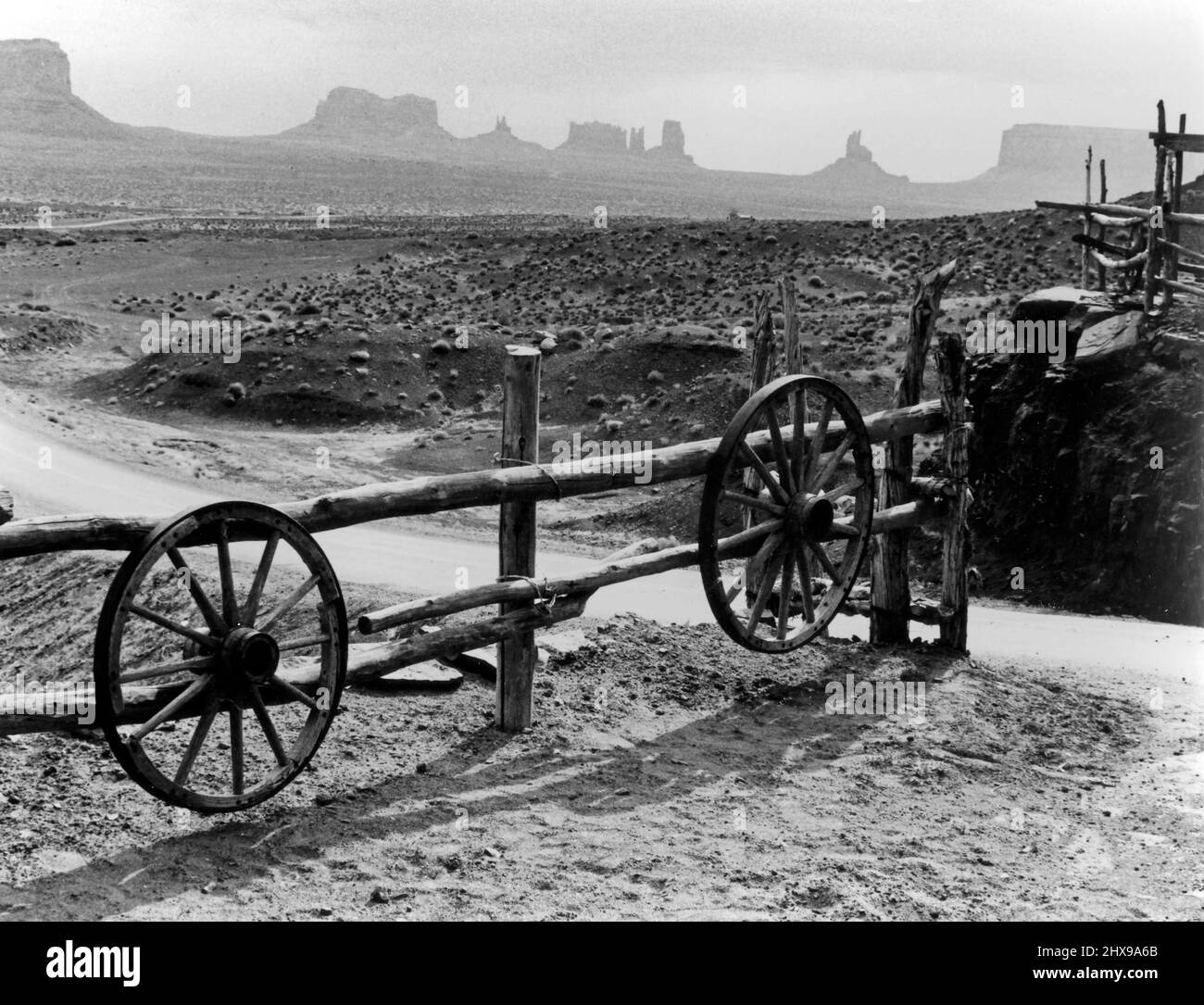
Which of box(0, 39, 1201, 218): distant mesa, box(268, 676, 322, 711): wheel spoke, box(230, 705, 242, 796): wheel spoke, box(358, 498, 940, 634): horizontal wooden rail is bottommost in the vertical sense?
box(230, 705, 242, 796): wheel spoke

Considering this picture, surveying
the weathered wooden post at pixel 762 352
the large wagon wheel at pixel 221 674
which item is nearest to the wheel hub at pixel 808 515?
the weathered wooden post at pixel 762 352

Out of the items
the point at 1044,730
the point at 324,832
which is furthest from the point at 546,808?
the point at 1044,730

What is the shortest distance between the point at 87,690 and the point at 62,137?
162295mm

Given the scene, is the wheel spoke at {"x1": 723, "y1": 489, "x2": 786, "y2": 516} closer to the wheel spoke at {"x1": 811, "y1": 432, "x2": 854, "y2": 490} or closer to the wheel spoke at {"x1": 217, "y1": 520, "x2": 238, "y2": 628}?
the wheel spoke at {"x1": 811, "y1": 432, "x2": 854, "y2": 490}

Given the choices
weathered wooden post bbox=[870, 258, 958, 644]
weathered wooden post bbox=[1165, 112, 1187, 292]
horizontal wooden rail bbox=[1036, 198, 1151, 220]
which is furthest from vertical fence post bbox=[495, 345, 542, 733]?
Answer: horizontal wooden rail bbox=[1036, 198, 1151, 220]

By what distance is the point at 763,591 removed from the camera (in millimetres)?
7953

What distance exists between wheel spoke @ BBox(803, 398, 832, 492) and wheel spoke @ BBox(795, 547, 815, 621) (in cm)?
40

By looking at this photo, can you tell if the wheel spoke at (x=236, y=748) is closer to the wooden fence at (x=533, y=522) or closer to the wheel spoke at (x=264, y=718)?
the wheel spoke at (x=264, y=718)

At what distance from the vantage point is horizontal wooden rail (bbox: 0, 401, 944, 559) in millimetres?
5773

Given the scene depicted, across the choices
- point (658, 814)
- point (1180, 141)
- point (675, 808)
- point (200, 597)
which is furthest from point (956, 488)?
point (1180, 141)

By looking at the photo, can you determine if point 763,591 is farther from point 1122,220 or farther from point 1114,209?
point 1122,220

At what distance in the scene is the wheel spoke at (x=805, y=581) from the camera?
833cm

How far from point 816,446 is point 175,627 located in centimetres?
417
